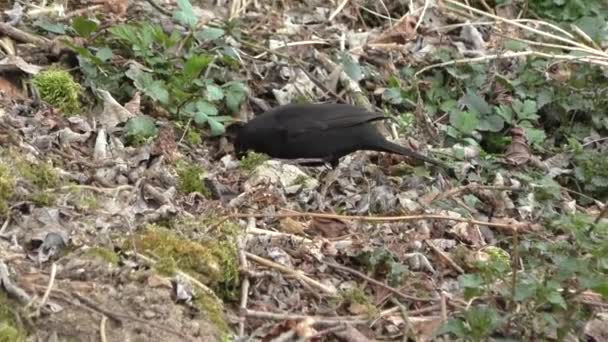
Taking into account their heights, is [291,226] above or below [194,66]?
below

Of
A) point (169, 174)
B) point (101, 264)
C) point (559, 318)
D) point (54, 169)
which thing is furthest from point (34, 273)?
point (559, 318)

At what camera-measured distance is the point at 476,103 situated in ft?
22.0

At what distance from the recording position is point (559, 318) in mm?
3842

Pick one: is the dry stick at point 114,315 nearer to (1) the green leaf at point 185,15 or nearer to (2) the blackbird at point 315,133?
(2) the blackbird at point 315,133

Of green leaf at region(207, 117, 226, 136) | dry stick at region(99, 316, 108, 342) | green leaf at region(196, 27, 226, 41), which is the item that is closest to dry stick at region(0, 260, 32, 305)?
dry stick at region(99, 316, 108, 342)

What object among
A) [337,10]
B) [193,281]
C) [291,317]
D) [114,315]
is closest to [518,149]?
[337,10]

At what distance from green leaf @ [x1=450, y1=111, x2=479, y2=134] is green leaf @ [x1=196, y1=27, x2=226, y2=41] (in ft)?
4.79

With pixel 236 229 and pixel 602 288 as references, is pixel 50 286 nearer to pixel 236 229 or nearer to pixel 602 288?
pixel 236 229

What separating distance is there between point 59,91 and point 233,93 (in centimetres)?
105

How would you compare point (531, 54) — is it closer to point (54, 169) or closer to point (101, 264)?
point (54, 169)

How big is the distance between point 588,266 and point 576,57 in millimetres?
3260

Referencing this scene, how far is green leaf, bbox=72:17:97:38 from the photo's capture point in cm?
591

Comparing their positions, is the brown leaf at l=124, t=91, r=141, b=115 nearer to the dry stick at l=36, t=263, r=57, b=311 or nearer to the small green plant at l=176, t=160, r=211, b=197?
the small green plant at l=176, t=160, r=211, b=197

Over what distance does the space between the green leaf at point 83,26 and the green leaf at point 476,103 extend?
2276 millimetres
